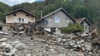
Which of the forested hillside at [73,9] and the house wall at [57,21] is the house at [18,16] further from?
the forested hillside at [73,9]

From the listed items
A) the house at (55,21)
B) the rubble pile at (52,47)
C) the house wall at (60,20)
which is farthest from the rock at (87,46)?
the house wall at (60,20)

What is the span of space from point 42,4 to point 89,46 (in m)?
50.5

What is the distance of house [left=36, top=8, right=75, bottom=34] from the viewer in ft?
118

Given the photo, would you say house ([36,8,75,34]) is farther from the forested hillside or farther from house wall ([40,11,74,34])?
the forested hillside

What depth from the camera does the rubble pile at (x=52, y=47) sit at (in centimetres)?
1788

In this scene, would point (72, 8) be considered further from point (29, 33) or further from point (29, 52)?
point (29, 52)

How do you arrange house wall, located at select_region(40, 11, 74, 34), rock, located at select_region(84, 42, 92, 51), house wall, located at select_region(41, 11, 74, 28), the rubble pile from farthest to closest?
house wall, located at select_region(41, 11, 74, 28), house wall, located at select_region(40, 11, 74, 34), rock, located at select_region(84, 42, 92, 51), the rubble pile

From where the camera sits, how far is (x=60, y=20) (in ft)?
122

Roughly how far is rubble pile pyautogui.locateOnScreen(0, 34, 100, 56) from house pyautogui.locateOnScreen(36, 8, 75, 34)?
479 inches

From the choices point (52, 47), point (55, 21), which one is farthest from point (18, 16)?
point (52, 47)

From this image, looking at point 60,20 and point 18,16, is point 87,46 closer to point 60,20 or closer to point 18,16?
point 60,20

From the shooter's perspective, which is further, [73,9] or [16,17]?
[73,9]

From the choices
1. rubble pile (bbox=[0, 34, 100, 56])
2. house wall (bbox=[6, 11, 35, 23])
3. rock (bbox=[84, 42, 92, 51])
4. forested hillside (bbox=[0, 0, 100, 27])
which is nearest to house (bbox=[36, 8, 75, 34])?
house wall (bbox=[6, 11, 35, 23])

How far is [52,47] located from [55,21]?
17.0m
